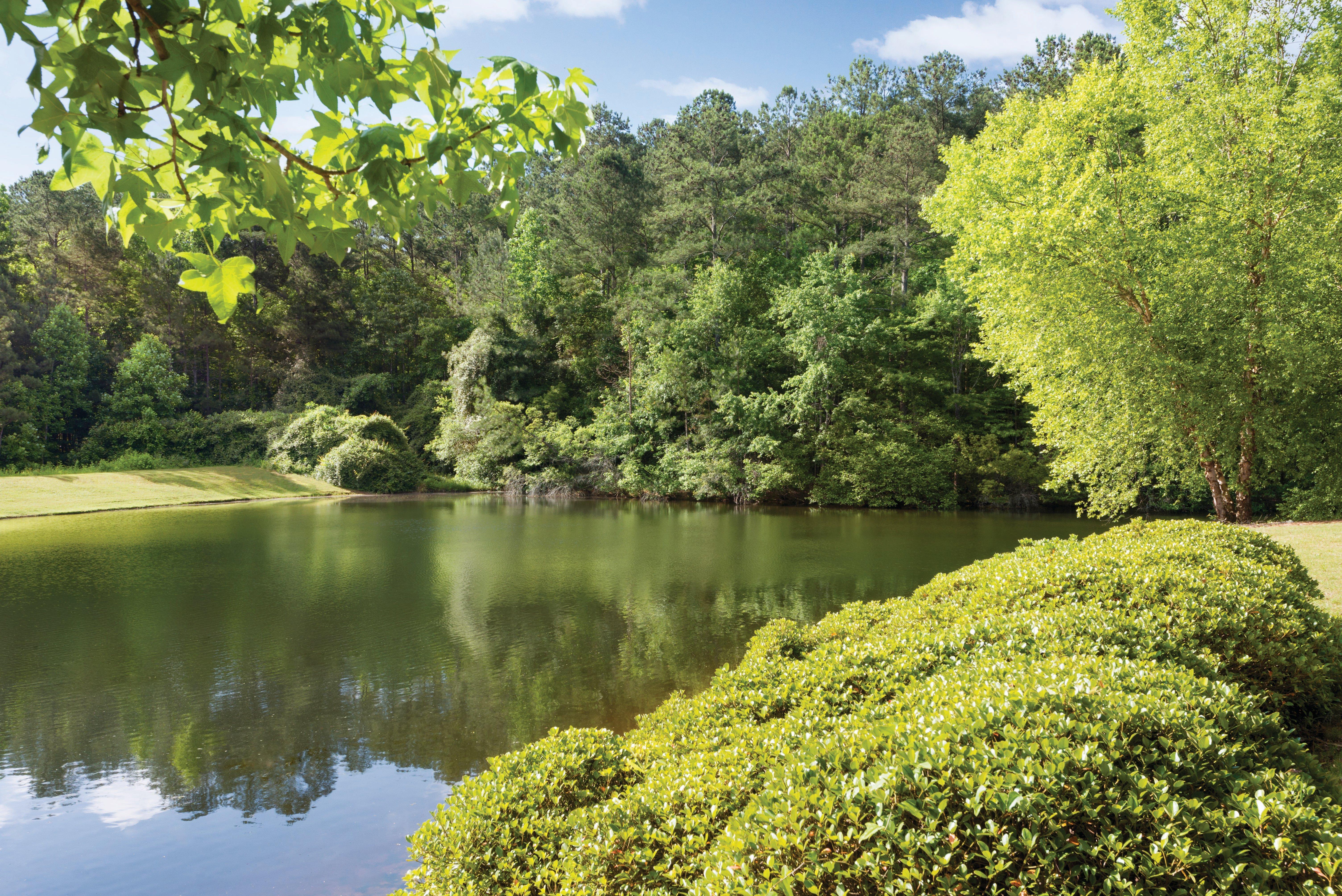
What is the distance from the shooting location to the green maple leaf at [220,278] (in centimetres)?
181

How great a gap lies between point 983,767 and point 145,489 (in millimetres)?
29989

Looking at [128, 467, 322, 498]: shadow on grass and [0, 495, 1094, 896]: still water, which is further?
[128, 467, 322, 498]: shadow on grass

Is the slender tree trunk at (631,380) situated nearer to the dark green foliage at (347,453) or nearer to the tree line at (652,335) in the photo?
the tree line at (652,335)

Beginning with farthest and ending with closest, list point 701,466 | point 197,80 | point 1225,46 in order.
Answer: point 701,466 → point 1225,46 → point 197,80

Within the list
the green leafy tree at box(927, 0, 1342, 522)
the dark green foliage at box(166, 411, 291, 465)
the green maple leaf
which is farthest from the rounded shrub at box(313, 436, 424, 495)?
the green maple leaf

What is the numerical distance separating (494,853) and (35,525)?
21900mm

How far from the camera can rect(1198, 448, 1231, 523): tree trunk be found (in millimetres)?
13125

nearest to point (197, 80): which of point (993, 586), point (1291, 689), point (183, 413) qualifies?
point (993, 586)

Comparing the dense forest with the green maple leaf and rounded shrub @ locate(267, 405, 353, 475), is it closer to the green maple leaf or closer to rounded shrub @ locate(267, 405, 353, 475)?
rounded shrub @ locate(267, 405, 353, 475)

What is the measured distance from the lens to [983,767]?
1.99m

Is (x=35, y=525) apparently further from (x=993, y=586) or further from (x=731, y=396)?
(x=993, y=586)

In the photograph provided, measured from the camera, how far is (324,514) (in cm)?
2130

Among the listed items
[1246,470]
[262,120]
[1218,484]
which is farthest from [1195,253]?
[262,120]

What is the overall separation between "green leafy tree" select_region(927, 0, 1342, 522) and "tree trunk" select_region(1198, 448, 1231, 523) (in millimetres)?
46
